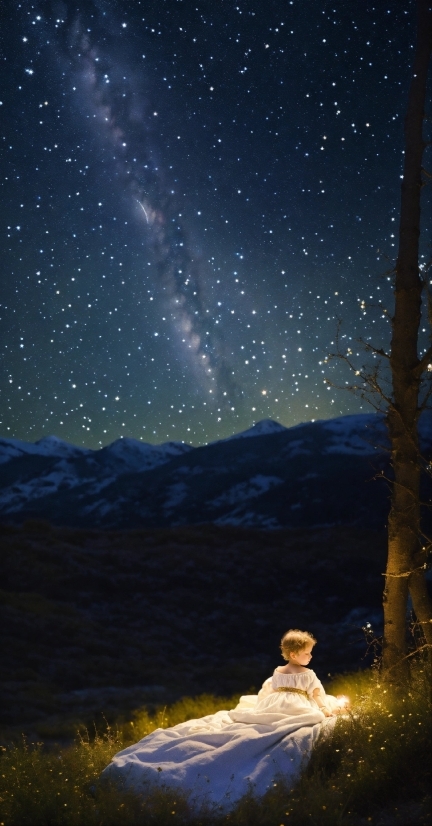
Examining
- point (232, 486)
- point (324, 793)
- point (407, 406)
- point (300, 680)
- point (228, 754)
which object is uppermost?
point (232, 486)

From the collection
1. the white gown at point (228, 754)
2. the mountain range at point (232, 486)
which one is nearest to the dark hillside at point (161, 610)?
the white gown at point (228, 754)

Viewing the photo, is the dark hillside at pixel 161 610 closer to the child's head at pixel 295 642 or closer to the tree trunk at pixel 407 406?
the child's head at pixel 295 642

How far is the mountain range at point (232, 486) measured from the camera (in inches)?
3420

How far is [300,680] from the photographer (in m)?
5.90

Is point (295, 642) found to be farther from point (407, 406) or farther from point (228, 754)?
point (407, 406)

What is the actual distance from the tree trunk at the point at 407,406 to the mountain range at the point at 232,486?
59.0 m

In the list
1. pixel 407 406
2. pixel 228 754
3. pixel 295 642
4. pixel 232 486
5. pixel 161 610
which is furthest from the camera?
pixel 232 486

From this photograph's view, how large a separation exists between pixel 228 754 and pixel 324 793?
96 centimetres

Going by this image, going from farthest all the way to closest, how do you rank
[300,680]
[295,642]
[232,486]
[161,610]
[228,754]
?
1. [232,486]
2. [161,610]
3. [295,642]
4. [300,680]
5. [228,754]

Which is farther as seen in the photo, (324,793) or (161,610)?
(161,610)

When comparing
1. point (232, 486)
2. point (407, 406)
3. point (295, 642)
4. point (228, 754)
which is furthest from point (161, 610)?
point (232, 486)

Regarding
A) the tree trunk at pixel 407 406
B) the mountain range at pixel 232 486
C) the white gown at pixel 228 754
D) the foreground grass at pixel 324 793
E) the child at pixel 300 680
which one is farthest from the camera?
the mountain range at pixel 232 486

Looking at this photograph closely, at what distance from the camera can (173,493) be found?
11294 centimetres

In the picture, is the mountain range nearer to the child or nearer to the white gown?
the child
